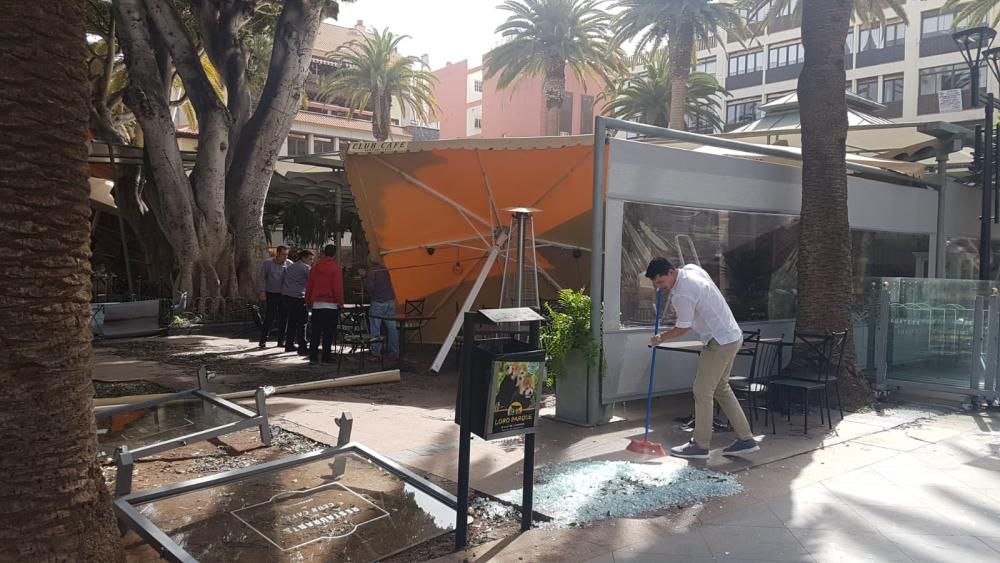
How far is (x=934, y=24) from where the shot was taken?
1758 inches

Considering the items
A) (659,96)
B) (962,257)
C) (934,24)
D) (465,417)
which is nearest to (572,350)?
(465,417)

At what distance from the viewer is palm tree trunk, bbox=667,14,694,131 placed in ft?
100

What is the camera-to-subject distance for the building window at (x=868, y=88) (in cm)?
4781

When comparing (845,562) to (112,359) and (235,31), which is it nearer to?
(112,359)

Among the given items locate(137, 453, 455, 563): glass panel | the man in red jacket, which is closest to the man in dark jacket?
the man in red jacket

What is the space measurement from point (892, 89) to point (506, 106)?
26.2 meters

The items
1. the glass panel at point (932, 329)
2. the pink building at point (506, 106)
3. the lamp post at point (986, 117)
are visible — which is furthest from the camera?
the pink building at point (506, 106)

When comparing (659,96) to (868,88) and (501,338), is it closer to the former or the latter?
(868,88)

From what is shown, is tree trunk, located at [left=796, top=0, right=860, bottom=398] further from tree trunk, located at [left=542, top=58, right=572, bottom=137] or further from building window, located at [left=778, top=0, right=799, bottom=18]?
tree trunk, located at [left=542, top=58, right=572, bottom=137]

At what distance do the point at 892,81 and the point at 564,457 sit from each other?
48.1 metres

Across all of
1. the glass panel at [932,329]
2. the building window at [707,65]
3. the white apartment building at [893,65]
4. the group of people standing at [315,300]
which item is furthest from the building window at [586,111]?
the glass panel at [932,329]

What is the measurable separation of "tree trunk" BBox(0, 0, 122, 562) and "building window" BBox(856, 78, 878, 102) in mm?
51197

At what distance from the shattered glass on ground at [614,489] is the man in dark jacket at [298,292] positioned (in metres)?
6.97

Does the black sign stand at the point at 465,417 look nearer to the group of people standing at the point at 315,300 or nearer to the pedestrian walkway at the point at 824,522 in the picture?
the pedestrian walkway at the point at 824,522
